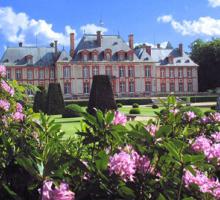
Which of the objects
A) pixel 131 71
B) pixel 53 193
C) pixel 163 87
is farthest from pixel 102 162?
pixel 163 87

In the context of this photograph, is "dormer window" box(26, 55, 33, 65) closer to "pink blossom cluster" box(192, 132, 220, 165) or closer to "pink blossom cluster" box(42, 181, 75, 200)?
"pink blossom cluster" box(192, 132, 220, 165)

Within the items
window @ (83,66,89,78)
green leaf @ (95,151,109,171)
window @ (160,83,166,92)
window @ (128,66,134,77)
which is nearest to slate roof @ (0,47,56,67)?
window @ (83,66,89,78)

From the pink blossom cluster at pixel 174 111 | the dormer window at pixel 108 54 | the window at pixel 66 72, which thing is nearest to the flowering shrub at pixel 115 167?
the pink blossom cluster at pixel 174 111

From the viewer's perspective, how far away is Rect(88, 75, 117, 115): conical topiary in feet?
65.1

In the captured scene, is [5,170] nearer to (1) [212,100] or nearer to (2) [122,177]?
(2) [122,177]

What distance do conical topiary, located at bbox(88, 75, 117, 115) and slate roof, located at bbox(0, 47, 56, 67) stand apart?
25.0m

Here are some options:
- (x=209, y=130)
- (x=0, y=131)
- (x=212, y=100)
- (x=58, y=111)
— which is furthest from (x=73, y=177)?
(x=212, y=100)

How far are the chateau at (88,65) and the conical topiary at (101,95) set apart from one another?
930 inches

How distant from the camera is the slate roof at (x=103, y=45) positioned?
4478cm

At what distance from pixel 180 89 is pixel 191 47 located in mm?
6995

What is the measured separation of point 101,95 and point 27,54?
2612 centimetres

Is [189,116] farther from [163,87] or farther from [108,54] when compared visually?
[163,87]

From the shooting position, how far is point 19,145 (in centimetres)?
184

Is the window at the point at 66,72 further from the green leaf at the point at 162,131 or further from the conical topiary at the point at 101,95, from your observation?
the green leaf at the point at 162,131
